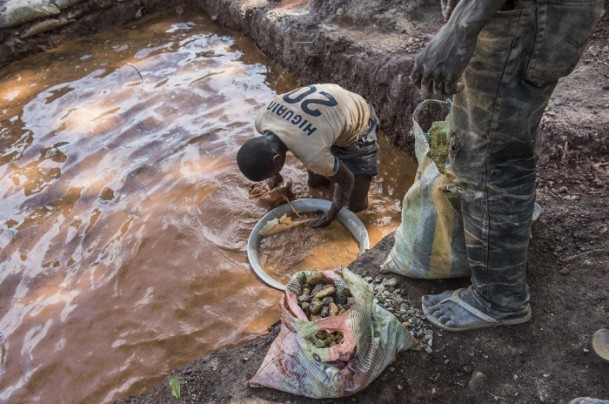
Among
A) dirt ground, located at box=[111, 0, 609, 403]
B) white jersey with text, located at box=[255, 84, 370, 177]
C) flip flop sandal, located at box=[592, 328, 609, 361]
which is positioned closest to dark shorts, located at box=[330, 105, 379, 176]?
white jersey with text, located at box=[255, 84, 370, 177]

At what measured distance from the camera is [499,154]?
65.6 inches

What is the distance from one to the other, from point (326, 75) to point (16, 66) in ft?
12.8

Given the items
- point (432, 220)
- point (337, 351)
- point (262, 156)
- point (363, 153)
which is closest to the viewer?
point (337, 351)

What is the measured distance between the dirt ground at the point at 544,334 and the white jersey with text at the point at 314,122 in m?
0.65

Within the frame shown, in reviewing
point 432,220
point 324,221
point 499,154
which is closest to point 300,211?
point 324,221

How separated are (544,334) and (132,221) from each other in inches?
110

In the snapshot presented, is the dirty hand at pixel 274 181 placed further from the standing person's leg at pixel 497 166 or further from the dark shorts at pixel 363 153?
the standing person's leg at pixel 497 166

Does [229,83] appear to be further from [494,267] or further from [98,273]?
[494,267]

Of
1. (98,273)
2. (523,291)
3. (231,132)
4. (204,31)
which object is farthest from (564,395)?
(204,31)

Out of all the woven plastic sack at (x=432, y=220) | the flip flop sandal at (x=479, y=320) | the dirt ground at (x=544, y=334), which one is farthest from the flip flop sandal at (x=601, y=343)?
the woven plastic sack at (x=432, y=220)

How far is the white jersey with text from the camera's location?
2.81m

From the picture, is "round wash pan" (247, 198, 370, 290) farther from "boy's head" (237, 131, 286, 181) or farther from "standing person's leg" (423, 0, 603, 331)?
"standing person's leg" (423, 0, 603, 331)

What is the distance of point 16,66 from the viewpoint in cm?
584

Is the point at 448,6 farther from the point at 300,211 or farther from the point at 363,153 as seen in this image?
the point at 300,211
